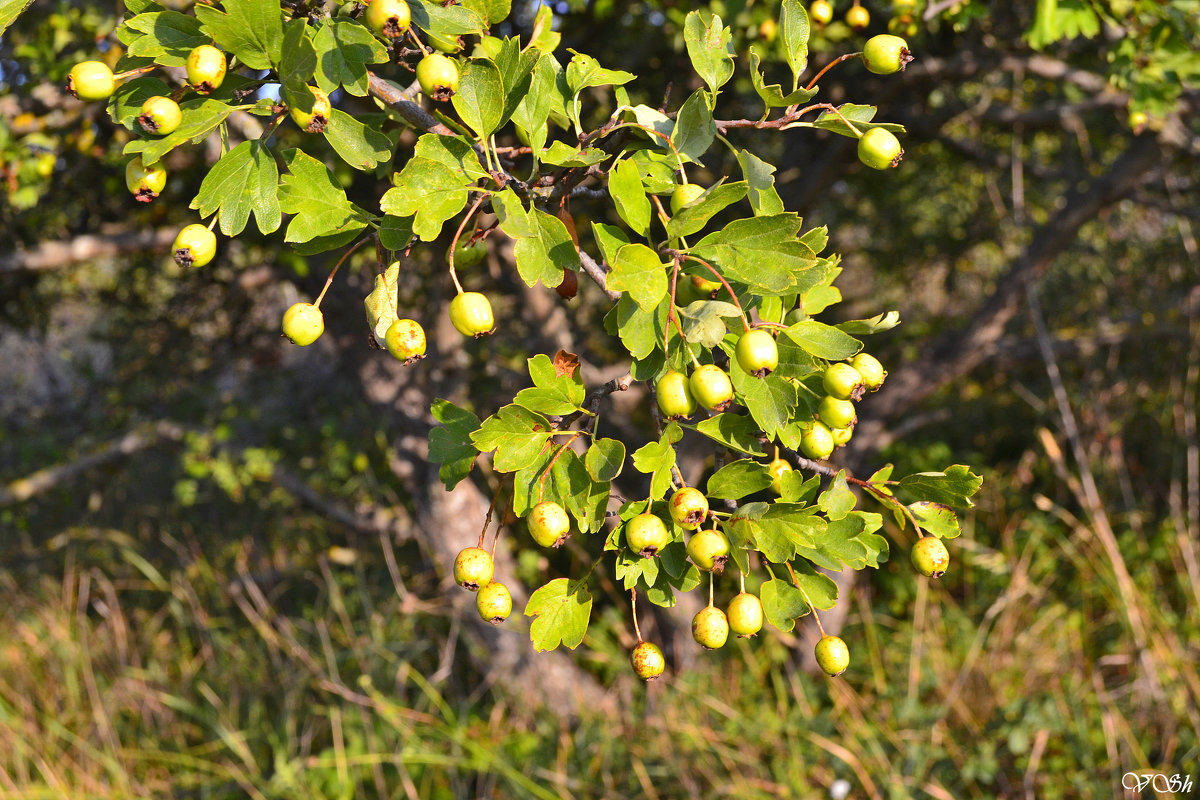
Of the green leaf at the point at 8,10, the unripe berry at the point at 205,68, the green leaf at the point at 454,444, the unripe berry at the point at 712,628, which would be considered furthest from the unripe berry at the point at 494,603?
the green leaf at the point at 8,10

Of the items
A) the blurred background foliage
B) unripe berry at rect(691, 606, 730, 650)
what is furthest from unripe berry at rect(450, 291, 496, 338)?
the blurred background foliage

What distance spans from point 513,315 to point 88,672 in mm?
2568

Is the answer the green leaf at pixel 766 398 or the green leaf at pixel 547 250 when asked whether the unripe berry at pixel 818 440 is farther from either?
the green leaf at pixel 547 250

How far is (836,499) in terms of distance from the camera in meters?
0.97

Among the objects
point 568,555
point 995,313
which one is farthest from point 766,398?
point 568,555

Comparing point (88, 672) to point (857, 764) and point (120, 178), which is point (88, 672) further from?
point (857, 764)

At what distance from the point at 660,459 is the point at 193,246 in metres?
0.64

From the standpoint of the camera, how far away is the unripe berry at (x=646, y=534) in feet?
3.08

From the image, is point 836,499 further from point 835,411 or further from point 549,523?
point 549,523

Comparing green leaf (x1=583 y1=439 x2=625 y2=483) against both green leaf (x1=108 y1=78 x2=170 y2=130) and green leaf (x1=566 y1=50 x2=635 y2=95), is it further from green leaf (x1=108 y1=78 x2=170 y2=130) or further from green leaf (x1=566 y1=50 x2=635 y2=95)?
green leaf (x1=108 y1=78 x2=170 y2=130)

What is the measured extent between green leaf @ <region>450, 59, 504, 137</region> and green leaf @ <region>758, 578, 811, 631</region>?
0.65 m

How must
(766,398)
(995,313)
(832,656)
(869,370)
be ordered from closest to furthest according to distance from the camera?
(766,398), (869,370), (832,656), (995,313)

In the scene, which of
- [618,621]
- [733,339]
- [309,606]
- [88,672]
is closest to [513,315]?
[618,621]

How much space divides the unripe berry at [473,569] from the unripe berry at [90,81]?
2.29 ft
